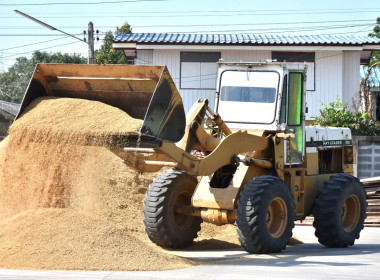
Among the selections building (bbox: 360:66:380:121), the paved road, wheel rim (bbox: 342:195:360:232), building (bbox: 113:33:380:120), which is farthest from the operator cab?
building (bbox: 360:66:380:121)

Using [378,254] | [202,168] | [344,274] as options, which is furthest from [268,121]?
[344,274]

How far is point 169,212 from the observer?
1179cm

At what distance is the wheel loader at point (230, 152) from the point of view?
10.6 m

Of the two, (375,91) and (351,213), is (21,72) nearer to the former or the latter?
(375,91)

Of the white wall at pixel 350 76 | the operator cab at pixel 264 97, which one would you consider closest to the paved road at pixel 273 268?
the operator cab at pixel 264 97

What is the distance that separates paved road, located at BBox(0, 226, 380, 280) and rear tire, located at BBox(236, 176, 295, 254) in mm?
200

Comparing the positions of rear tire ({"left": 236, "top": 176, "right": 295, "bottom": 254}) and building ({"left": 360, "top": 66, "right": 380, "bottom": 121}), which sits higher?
building ({"left": 360, "top": 66, "right": 380, "bottom": 121})

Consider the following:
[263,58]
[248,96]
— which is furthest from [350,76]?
[248,96]

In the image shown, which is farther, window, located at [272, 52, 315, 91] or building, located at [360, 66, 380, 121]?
building, located at [360, 66, 380, 121]

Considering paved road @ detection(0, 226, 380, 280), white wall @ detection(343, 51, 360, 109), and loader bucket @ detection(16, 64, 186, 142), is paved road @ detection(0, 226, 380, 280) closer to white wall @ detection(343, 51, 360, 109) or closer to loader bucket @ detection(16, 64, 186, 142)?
loader bucket @ detection(16, 64, 186, 142)

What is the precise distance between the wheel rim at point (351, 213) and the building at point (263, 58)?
11.5 meters

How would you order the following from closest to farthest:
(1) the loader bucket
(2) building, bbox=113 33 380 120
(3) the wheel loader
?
(1) the loader bucket, (3) the wheel loader, (2) building, bbox=113 33 380 120

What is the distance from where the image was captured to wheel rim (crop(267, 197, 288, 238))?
1160 centimetres

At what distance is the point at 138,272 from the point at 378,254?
15.3ft
